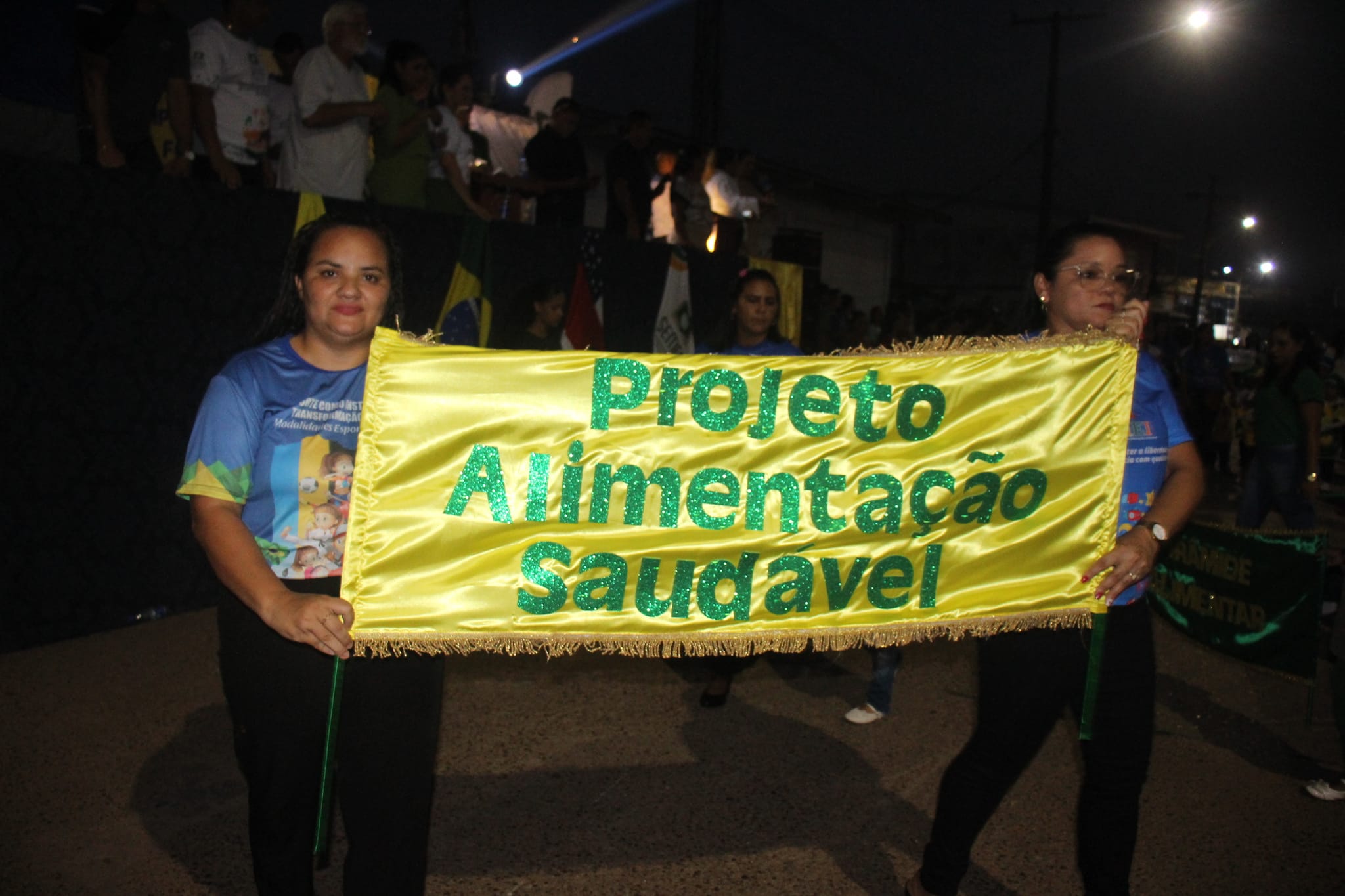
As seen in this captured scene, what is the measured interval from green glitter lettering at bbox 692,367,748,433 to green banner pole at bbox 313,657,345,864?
1041 millimetres

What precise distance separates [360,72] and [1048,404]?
517cm

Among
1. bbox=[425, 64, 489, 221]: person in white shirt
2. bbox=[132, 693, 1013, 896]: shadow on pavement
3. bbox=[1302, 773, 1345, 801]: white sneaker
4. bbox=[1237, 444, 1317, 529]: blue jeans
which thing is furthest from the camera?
bbox=[425, 64, 489, 221]: person in white shirt

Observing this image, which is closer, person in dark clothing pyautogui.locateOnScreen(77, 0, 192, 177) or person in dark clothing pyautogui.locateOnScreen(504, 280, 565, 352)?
person in dark clothing pyautogui.locateOnScreen(77, 0, 192, 177)

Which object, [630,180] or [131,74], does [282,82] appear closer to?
[131,74]

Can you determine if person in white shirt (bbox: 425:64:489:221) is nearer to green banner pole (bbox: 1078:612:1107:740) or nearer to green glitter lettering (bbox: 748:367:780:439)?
green glitter lettering (bbox: 748:367:780:439)

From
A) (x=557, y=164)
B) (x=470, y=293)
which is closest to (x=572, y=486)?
(x=470, y=293)

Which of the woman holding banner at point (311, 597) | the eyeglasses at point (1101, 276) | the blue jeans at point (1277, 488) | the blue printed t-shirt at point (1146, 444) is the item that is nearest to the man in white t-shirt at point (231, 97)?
the woman holding banner at point (311, 597)

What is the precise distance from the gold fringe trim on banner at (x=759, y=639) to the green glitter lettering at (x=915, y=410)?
0.50m

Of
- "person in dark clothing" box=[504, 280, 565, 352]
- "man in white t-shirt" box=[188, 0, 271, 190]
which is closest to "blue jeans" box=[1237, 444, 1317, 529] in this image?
"person in dark clothing" box=[504, 280, 565, 352]

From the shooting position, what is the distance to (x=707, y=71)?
51.8ft

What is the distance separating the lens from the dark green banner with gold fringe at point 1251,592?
4.59 meters

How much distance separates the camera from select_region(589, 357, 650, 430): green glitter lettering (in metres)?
A: 2.52

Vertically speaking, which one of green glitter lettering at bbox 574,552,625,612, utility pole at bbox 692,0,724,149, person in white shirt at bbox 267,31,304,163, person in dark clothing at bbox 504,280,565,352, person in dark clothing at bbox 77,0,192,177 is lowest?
green glitter lettering at bbox 574,552,625,612

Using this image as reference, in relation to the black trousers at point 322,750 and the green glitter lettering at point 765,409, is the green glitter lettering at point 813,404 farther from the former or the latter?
the black trousers at point 322,750
